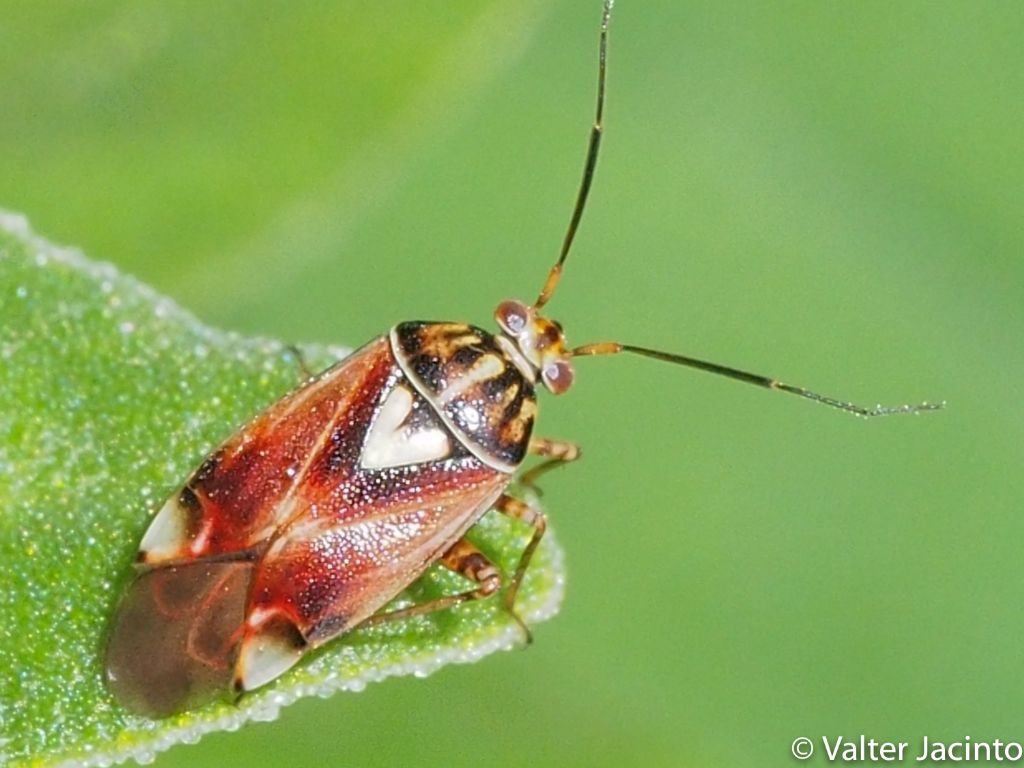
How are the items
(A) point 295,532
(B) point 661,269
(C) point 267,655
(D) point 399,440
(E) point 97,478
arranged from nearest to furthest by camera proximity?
(E) point 97,478
(C) point 267,655
(A) point 295,532
(D) point 399,440
(B) point 661,269

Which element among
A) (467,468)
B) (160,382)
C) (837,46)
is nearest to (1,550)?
(160,382)

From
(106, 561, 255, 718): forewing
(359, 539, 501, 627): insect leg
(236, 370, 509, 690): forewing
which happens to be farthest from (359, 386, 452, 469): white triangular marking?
(106, 561, 255, 718): forewing

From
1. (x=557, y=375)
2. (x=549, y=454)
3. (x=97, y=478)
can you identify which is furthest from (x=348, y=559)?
(x=549, y=454)

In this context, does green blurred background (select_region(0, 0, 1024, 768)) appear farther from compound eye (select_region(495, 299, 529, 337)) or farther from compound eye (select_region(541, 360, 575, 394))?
compound eye (select_region(541, 360, 575, 394))

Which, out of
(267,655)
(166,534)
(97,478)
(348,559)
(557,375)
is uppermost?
(557,375)

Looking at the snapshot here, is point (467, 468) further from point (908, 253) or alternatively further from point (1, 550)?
point (908, 253)

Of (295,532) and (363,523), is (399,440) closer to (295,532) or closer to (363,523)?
(363,523)
